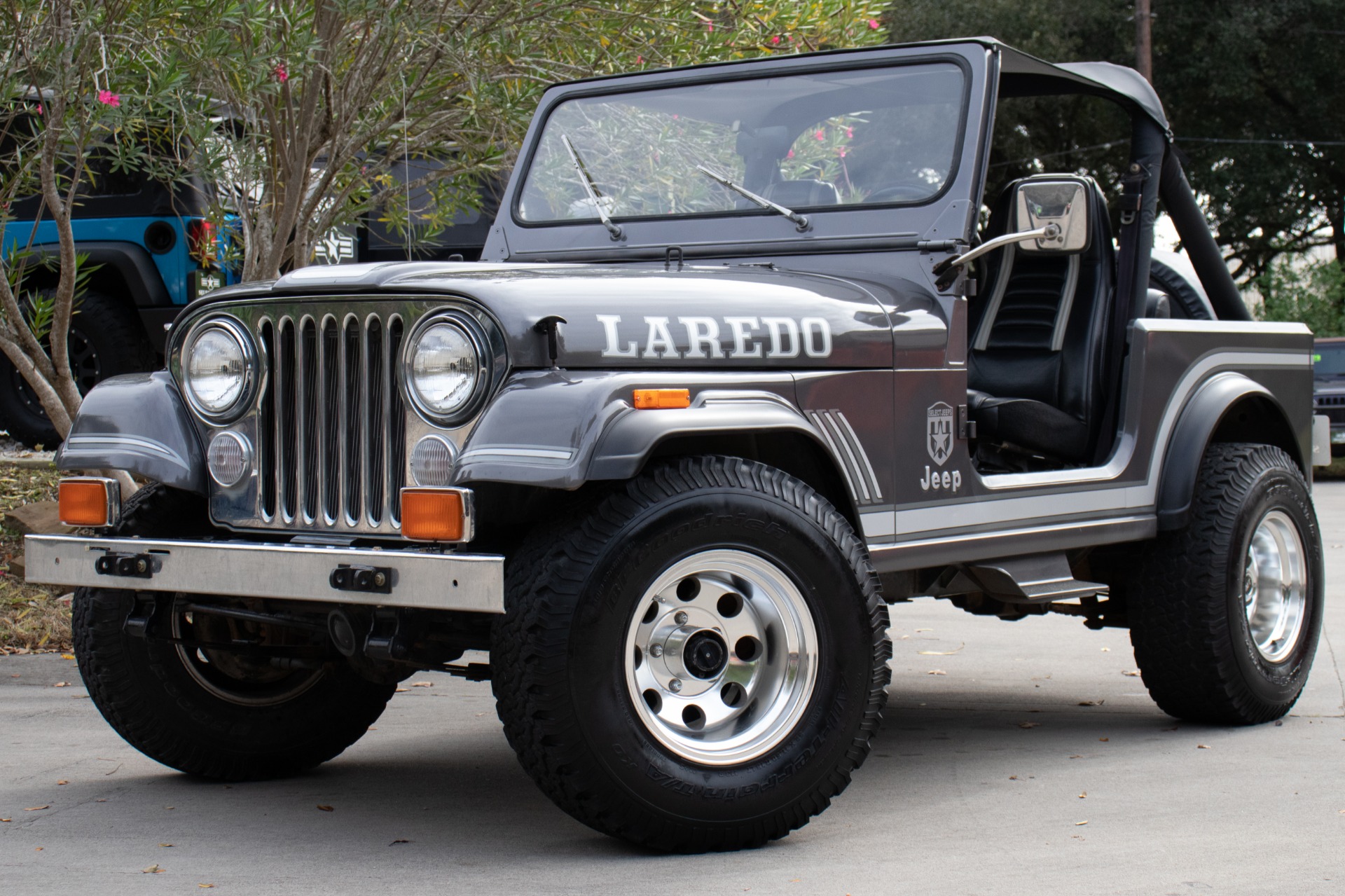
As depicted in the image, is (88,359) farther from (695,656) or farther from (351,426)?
(695,656)

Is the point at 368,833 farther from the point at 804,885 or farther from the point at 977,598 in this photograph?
the point at 977,598

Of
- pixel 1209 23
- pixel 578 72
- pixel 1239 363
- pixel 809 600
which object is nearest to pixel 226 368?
pixel 809 600

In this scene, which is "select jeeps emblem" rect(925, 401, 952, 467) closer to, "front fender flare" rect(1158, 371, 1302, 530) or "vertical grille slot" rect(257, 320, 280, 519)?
"front fender flare" rect(1158, 371, 1302, 530)

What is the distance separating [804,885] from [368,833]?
1.19 metres

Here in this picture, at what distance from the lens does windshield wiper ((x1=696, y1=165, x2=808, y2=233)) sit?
17.0ft

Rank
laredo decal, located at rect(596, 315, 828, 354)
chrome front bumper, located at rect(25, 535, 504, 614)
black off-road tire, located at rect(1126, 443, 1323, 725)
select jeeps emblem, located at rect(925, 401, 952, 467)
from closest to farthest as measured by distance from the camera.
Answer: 1. chrome front bumper, located at rect(25, 535, 504, 614)
2. laredo decal, located at rect(596, 315, 828, 354)
3. select jeeps emblem, located at rect(925, 401, 952, 467)
4. black off-road tire, located at rect(1126, 443, 1323, 725)

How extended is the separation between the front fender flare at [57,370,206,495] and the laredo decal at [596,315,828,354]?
1164 mm

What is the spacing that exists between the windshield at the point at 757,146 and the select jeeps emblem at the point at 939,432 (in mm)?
708

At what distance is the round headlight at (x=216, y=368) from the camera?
14.2 ft

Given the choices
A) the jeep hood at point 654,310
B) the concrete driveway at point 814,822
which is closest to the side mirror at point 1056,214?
the jeep hood at point 654,310

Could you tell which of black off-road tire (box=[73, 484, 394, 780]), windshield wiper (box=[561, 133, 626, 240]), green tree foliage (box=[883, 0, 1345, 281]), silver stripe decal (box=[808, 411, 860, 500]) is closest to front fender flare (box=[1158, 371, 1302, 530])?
silver stripe decal (box=[808, 411, 860, 500])

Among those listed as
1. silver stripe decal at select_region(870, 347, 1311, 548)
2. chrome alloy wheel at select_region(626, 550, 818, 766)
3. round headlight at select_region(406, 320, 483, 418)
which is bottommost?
chrome alloy wheel at select_region(626, 550, 818, 766)

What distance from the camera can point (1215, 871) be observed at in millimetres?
3842

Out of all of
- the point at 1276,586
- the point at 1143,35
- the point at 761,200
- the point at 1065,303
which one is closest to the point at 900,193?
the point at 761,200
